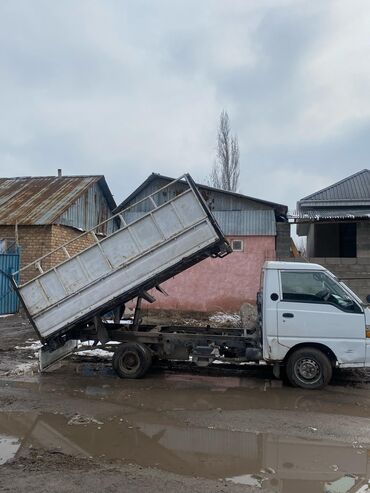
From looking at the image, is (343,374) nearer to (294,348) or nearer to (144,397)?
(294,348)

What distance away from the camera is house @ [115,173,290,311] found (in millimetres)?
18578

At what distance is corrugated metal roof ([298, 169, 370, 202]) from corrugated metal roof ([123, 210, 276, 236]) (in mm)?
2011

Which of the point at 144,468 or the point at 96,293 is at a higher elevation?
the point at 96,293

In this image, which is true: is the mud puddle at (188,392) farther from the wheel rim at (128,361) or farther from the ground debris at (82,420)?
the ground debris at (82,420)

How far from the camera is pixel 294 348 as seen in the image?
8.10 metres

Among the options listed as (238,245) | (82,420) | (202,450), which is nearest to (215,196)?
(238,245)

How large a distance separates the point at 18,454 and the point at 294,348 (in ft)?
15.4

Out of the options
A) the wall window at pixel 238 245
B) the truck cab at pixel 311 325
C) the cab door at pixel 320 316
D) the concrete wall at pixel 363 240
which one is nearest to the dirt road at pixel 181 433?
the truck cab at pixel 311 325

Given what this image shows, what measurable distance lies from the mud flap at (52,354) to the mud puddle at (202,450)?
2586mm

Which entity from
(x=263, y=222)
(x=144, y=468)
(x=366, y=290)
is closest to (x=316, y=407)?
(x=144, y=468)

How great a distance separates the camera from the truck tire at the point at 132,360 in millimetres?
8719

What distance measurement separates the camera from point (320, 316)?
7.98 metres

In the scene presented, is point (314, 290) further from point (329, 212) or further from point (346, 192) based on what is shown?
point (346, 192)

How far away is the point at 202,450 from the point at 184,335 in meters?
3.43
